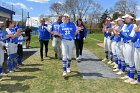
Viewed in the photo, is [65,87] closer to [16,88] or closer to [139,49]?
[16,88]

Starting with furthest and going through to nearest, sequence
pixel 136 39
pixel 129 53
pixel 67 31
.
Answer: pixel 67 31
pixel 129 53
pixel 136 39

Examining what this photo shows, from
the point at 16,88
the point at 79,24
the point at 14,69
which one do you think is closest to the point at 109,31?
the point at 79,24


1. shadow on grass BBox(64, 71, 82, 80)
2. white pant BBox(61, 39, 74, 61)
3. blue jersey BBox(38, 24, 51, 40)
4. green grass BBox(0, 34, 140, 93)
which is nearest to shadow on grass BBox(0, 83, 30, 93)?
green grass BBox(0, 34, 140, 93)

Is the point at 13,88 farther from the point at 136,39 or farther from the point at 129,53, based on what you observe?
the point at 136,39

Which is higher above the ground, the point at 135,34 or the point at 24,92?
the point at 135,34

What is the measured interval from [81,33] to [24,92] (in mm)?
6916

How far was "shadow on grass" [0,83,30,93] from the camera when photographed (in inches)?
339

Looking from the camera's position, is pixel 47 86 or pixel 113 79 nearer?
pixel 47 86

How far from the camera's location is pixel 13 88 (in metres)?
8.85

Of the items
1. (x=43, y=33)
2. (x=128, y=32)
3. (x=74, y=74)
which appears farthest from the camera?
(x=43, y=33)

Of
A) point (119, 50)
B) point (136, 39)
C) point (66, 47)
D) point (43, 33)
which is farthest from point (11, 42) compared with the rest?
point (136, 39)

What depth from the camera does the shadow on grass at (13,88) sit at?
862cm

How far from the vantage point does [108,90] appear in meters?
8.69

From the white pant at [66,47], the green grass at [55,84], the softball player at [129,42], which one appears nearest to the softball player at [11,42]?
the green grass at [55,84]
